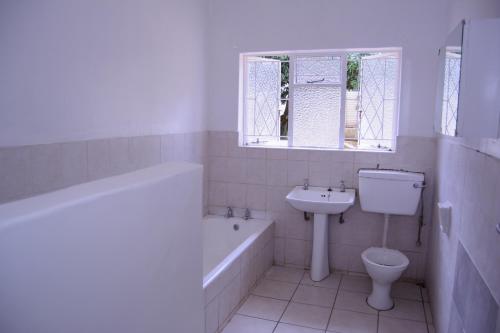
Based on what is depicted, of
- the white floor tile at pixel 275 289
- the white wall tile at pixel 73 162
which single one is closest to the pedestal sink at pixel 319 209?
the white floor tile at pixel 275 289

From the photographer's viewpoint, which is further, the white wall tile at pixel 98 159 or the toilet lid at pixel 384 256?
the toilet lid at pixel 384 256

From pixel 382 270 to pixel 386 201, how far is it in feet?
1.98

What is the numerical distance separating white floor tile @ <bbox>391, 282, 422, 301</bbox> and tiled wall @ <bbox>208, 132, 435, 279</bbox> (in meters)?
0.12

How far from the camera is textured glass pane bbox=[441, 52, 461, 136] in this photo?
5.44ft

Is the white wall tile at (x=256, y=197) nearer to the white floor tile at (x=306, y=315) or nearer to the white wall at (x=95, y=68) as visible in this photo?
the white wall at (x=95, y=68)

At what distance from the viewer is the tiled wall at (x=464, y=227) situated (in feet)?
4.79

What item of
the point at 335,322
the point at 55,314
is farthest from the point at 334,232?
the point at 55,314

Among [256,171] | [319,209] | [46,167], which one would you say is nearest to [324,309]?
[319,209]

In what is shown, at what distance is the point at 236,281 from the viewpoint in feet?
9.73

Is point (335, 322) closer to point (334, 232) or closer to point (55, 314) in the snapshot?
point (334, 232)

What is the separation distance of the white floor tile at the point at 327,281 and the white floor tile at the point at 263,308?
1.46 ft

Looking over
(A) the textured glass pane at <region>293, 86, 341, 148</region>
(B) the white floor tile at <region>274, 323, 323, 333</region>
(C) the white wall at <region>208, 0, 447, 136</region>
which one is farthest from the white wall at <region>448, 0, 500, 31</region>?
(B) the white floor tile at <region>274, 323, 323, 333</region>

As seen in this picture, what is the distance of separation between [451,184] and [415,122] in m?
1.05

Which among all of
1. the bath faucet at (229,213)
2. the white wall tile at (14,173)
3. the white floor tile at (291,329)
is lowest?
the white floor tile at (291,329)
